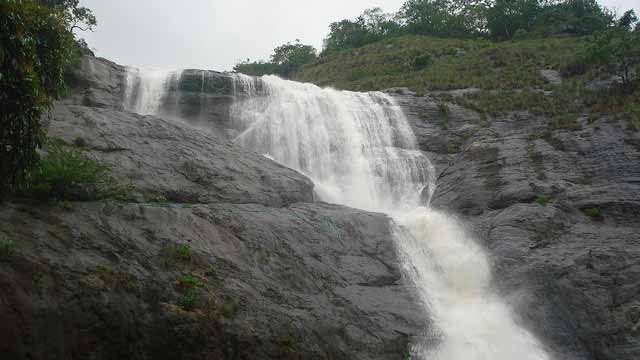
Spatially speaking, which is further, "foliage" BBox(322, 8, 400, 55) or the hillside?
"foliage" BBox(322, 8, 400, 55)

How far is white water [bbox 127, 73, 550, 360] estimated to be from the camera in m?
13.2

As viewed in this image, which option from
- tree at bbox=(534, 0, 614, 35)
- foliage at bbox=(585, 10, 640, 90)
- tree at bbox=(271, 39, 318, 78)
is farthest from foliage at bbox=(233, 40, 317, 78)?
foliage at bbox=(585, 10, 640, 90)

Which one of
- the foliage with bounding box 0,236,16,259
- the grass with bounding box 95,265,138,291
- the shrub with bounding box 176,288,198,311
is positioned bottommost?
the shrub with bounding box 176,288,198,311

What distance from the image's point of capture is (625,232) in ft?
51.2

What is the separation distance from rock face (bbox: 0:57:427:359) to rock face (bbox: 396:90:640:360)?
133 inches

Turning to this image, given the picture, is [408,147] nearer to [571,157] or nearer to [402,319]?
[571,157]

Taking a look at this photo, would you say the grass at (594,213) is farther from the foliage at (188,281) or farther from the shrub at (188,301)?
the shrub at (188,301)

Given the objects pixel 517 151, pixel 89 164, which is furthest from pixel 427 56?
pixel 89 164

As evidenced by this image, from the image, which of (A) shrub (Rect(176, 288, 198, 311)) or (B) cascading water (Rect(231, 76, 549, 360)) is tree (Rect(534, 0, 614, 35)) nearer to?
(B) cascading water (Rect(231, 76, 549, 360))

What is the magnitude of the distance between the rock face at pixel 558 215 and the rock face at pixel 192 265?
3366 millimetres

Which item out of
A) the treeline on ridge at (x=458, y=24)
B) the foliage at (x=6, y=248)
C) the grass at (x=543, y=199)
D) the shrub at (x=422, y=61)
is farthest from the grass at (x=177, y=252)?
the treeline on ridge at (x=458, y=24)

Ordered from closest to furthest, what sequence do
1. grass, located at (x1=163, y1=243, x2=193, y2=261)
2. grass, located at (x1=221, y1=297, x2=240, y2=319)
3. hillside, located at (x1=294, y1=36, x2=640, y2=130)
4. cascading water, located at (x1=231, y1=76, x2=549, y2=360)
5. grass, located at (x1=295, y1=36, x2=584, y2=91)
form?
1. grass, located at (x1=221, y1=297, x2=240, y2=319)
2. grass, located at (x1=163, y1=243, x2=193, y2=261)
3. cascading water, located at (x1=231, y1=76, x2=549, y2=360)
4. hillside, located at (x1=294, y1=36, x2=640, y2=130)
5. grass, located at (x1=295, y1=36, x2=584, y2=91)

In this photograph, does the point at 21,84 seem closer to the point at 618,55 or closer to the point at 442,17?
the point at 618,55

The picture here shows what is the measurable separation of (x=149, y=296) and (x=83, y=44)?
60.1 ft
